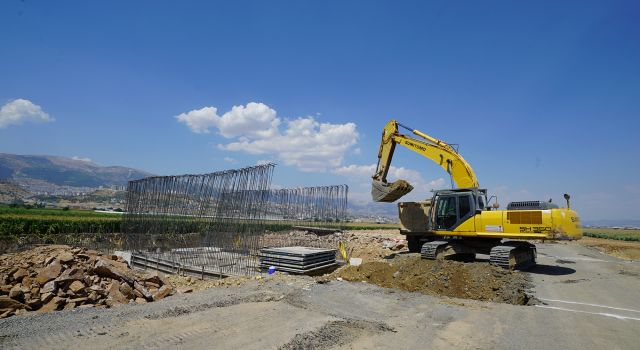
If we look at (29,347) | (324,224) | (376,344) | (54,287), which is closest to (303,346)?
(376,344)

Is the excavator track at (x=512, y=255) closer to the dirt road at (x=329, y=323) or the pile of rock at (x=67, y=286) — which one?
the dirt road at (x=329, y=323)

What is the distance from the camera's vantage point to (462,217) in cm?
1303

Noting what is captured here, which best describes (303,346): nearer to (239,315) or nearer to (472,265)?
(239,315)

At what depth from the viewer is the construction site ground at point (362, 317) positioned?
550 centimetres

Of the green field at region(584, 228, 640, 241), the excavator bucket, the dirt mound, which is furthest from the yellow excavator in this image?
the green field at region(584, 228, 640, 241)

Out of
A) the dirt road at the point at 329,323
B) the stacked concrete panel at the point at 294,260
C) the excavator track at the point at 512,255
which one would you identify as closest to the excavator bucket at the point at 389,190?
the stacked concrete panel at the point at 294,260

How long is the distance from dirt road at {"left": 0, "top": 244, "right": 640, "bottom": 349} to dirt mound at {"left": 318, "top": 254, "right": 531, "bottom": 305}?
58cm

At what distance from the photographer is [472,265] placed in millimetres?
10805

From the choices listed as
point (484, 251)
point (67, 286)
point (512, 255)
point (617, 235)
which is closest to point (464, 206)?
point (484, 251)

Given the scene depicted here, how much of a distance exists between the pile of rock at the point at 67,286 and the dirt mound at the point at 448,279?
469 centimetres

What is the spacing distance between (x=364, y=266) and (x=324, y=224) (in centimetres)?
785

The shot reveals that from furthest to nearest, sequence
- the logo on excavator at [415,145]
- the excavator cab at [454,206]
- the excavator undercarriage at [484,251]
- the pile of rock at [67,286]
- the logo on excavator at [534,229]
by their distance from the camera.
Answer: the logo on excavator at [415,145], the excavator cab at [454,206], the excavator undercarriage at [484,251], the logo on excavator at [534,229], the pile of rock at [67,286]

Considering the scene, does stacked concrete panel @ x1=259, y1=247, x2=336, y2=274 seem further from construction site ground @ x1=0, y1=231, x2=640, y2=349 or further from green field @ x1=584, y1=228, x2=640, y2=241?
green field @ x1=584, y1=228, x2=640, y2=241

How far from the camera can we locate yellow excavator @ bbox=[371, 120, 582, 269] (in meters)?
11.6
